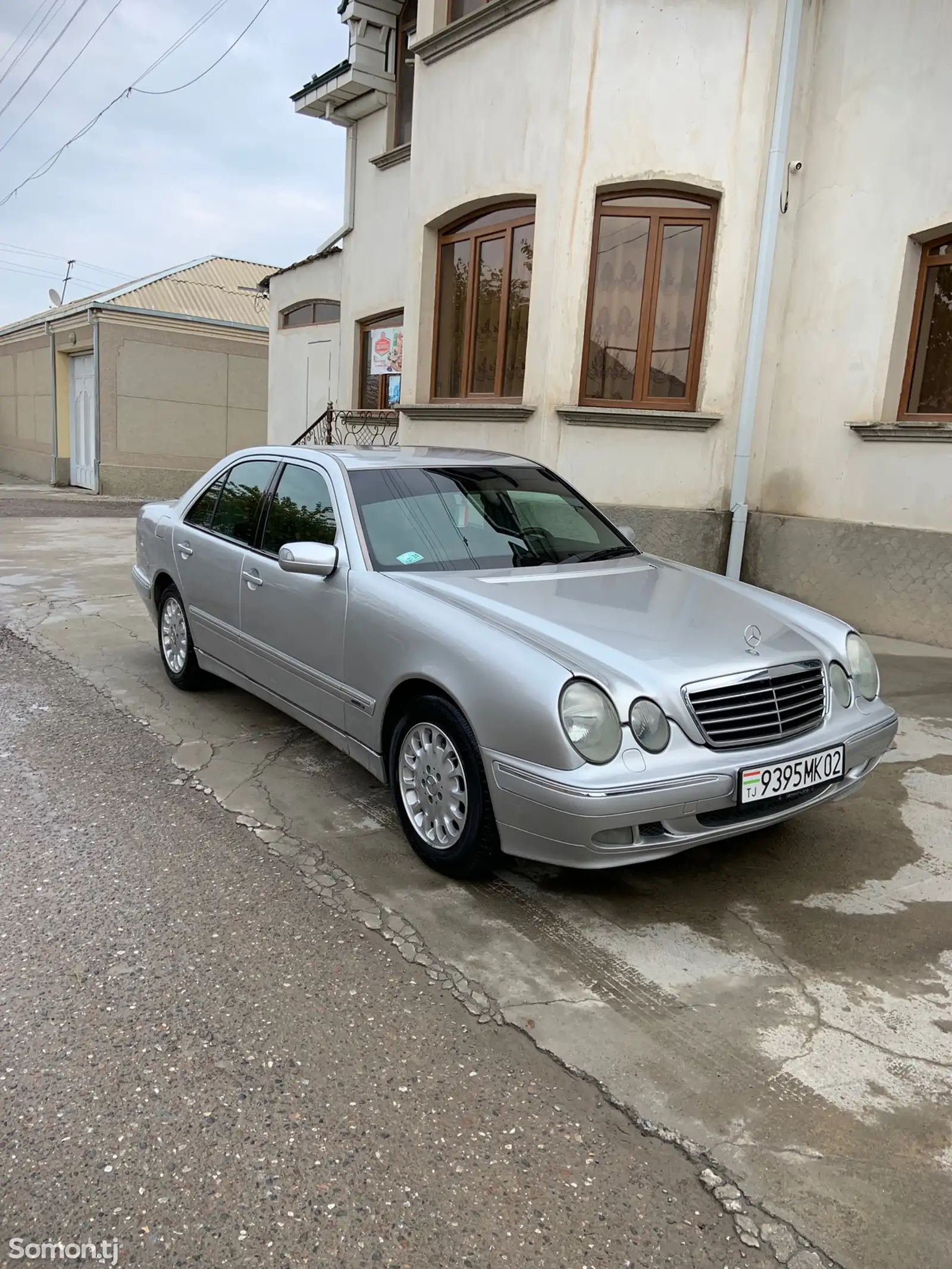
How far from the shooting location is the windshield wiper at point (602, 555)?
4.41 m

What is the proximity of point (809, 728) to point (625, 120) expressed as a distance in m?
6.87

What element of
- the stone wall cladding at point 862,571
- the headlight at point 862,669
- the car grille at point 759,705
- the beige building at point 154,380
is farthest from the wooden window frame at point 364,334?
the beige building at point 154,380

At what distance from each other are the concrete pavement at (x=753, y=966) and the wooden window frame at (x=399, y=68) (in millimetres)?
→ 9703

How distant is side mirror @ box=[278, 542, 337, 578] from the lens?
397 cm

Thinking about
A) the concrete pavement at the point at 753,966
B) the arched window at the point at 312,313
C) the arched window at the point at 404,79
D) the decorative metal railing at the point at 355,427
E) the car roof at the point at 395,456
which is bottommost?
the concrete pavement at the point at 753,966

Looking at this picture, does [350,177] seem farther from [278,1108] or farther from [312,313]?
[278,1108]

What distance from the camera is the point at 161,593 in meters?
5.94

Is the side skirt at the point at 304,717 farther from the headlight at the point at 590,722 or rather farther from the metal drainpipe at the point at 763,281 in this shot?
the metal drainpipe at the point at 763,281

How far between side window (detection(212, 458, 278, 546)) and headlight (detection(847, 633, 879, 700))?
2.95 m

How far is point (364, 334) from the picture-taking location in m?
12.8

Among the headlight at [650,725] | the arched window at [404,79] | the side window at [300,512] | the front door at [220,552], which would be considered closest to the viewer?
the headlight at [650,725]

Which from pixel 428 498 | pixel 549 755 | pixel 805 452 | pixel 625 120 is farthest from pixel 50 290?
pixel 549 755

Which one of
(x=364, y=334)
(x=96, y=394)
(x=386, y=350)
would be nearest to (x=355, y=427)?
(x=386, y=350)

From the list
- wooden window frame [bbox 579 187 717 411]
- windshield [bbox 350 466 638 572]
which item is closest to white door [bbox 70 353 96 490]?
wooden window frame [bbox 579 187 717 411]
